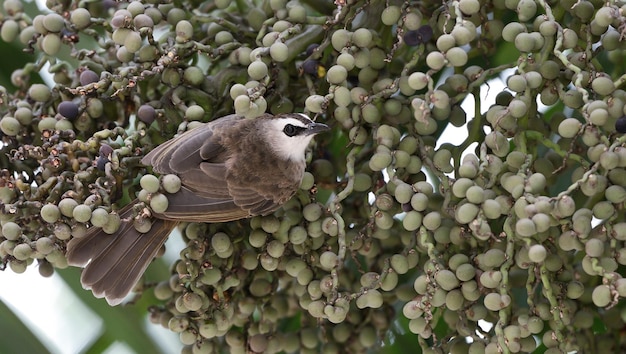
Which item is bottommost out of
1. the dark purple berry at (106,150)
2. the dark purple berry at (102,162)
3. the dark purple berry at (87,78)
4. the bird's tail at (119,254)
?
the bird's tail at (119,254)

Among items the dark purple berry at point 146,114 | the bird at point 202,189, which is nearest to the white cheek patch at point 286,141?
the bird at point 202,189

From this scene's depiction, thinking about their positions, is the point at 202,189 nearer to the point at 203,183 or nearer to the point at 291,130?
the point at 203,183

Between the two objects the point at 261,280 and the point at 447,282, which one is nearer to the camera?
the point at 447,282

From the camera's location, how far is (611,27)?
1518mm

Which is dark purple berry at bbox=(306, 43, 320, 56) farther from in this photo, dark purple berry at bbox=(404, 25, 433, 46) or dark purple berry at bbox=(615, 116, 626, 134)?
dark purple berry at bbox=(615, 116, 626, 134)

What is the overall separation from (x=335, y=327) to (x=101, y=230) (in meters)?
0.53

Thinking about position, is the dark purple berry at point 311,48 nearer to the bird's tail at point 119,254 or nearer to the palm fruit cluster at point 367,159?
the palm fruit cluster at point 367,159

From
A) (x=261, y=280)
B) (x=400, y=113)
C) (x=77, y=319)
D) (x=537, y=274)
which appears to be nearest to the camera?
(x=537, y=274)

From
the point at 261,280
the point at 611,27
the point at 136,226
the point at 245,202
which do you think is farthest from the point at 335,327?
the point at 611,27

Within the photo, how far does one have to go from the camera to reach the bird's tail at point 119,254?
5.47 feet

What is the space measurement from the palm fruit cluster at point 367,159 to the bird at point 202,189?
37 millimetres

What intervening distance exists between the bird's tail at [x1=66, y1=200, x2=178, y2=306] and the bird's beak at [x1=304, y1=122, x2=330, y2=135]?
0.31 m

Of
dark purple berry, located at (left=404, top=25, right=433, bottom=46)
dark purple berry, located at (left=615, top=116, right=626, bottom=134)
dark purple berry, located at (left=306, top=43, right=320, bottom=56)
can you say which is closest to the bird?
dark purple berry, located at (left=306, top=43, right=320, bottom=56)

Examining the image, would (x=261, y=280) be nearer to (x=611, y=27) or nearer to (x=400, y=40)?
(x=400, y=40)
